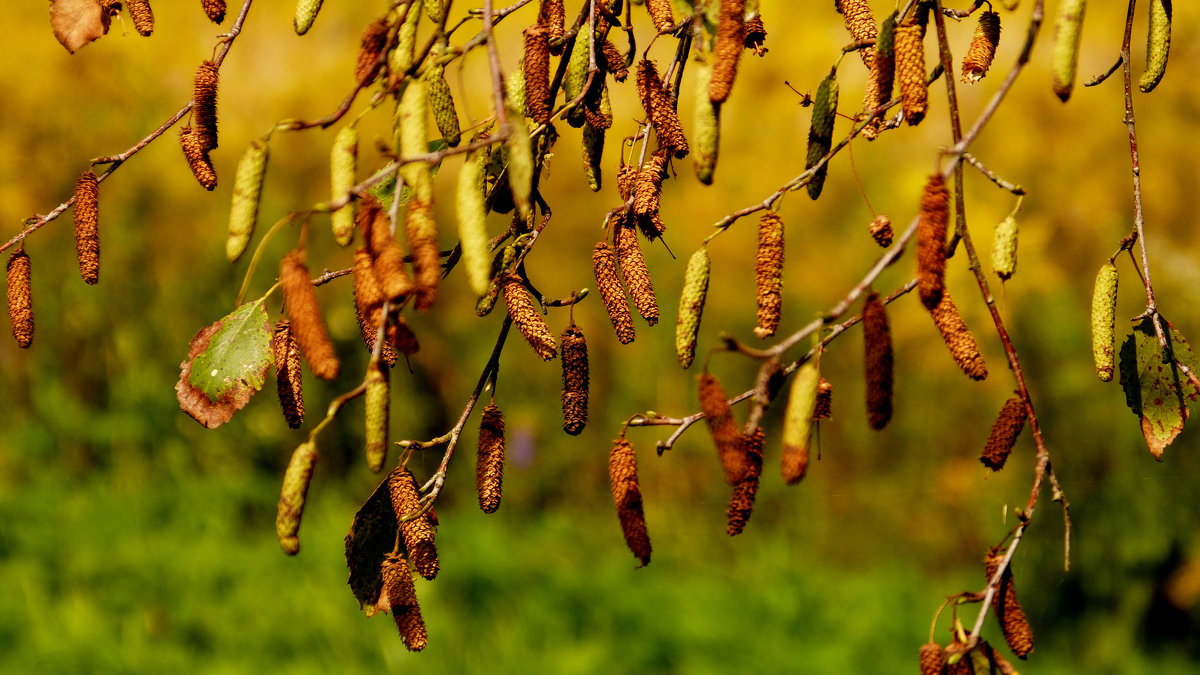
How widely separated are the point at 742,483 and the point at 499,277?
0.30 m

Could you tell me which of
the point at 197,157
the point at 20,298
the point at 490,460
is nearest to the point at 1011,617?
the point at 490,460

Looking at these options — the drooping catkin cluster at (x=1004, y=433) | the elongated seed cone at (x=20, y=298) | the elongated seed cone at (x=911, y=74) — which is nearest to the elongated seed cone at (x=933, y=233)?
the elongated seed cone at (x=911, y=74)

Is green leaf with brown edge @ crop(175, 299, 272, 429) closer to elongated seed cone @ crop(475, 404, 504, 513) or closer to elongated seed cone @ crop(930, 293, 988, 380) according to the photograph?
elongated seed cone @ crop(475, 404, 504, 513)

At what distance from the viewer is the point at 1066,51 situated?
920mm

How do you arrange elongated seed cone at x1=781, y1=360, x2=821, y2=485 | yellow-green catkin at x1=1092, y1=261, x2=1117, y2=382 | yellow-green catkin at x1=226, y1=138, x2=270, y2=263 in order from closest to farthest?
elongated seed cone at x1=781, y1=360, x2=821, y2=485
yellow-green catkin at x1=226, y1=138, x2=270, y2=263
yellow-green catkin at x1=1092, y1=261, x2=1117, y2=382

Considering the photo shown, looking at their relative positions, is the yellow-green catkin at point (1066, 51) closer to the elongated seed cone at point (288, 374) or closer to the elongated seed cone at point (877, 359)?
the elongated seed cone at point (877, 359)

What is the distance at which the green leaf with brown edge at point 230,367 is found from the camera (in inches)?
46.6

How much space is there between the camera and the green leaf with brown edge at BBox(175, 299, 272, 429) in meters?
1.18

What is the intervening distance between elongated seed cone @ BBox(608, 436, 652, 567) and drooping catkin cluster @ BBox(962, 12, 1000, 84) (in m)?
0.53

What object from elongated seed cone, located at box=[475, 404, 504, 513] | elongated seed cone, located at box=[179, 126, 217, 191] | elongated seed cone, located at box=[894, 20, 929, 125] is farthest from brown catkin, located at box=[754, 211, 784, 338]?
elongated seed cone, located at box=[179, 126, 217, 191]

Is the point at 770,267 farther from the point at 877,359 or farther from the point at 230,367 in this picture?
the point at 230,367

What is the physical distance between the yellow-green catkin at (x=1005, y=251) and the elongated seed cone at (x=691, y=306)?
0.84 ft

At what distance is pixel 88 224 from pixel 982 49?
947 millimetres

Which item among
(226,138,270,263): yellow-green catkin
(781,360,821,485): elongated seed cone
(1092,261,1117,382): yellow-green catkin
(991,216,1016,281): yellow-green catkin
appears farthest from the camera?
(1092,261,1117,382): yellow-green catkin
